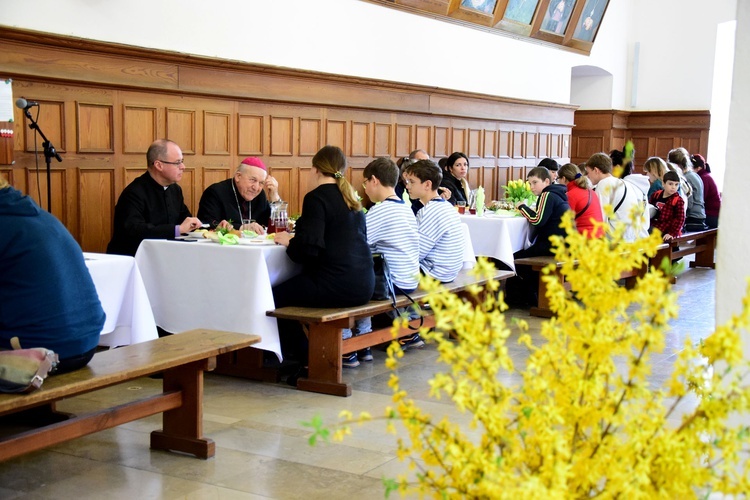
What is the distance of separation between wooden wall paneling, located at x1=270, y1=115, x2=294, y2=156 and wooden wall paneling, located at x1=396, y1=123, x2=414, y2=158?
1.86 metres

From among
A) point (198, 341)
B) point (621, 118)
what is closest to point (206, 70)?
point (198, 341)

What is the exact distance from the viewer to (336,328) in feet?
17.0

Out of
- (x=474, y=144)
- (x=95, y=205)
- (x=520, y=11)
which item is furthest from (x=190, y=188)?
(x=520, y=11)

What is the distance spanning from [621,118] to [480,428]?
12.6 m

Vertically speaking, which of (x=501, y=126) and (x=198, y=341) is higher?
(x=501, y=126)

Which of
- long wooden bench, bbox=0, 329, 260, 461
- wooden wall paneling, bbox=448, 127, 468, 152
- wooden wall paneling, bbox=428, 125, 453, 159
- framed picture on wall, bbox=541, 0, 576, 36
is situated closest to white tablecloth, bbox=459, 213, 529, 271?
wooden wall paneling, bbox=428, 125, 453, 159

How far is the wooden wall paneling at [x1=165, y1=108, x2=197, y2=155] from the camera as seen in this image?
7645 millimetres

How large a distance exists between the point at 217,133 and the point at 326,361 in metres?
3.57

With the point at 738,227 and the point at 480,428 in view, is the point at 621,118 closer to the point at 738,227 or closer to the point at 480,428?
the point at 480,428

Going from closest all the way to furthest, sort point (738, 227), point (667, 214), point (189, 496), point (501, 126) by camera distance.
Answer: point (738, 227) < point (189, 496) < point (667, 214) < point (501, 126)

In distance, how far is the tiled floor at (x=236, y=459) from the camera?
363 centimetres

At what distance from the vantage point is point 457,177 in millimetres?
9523

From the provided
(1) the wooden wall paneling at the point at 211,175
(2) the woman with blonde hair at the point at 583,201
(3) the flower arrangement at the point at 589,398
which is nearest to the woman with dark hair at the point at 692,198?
(2) the woman with blonde hair at the point at 583,201

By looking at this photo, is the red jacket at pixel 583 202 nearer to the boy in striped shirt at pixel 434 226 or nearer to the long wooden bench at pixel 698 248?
the boy in striped shirt at pixel 434 226
